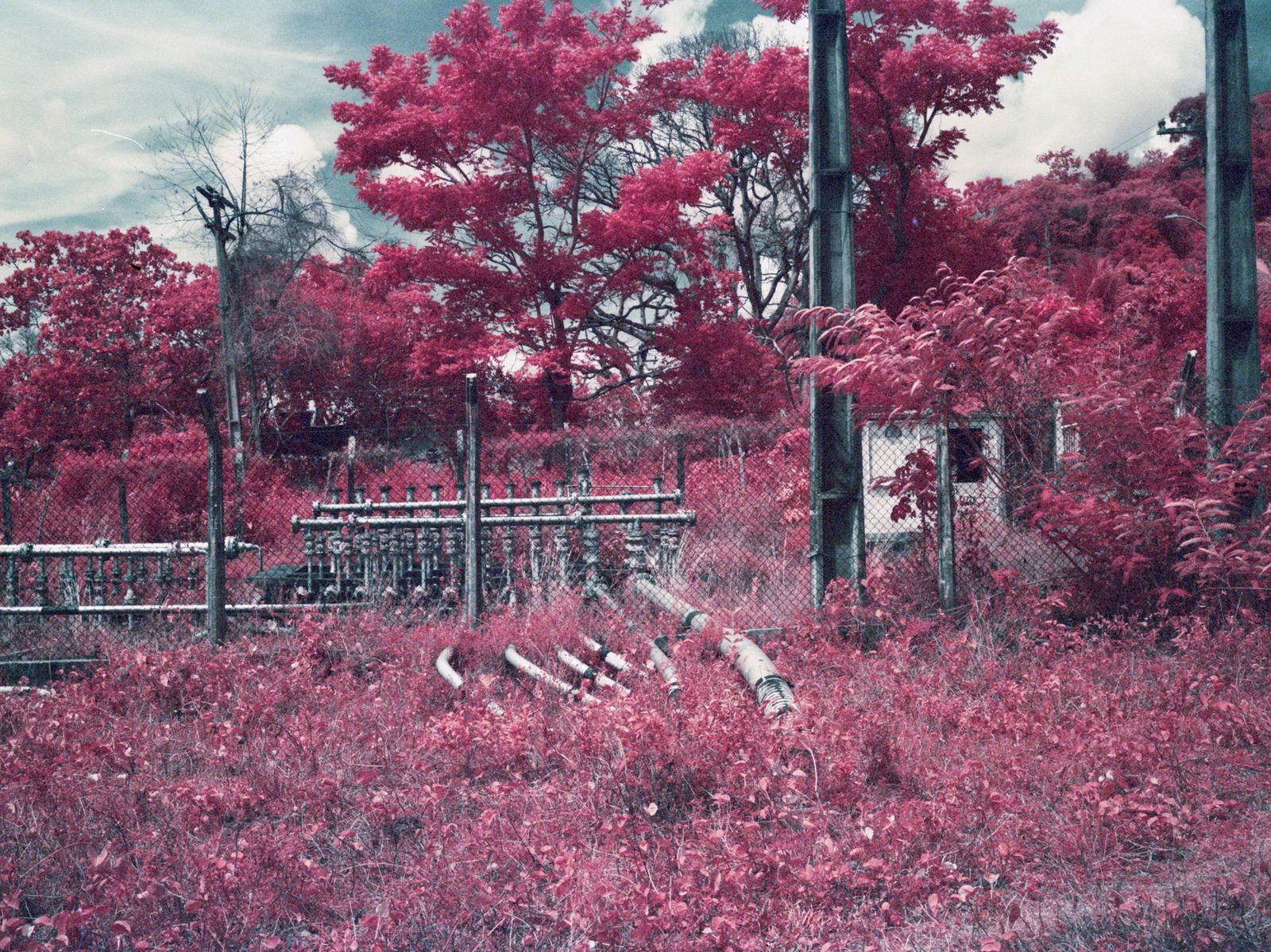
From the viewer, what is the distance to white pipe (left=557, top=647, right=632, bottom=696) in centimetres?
538

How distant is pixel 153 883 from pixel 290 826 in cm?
87

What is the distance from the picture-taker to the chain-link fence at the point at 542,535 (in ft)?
23.1

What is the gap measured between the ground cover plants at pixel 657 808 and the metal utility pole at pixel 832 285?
57.3 inches

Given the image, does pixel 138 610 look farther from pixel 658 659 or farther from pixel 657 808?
pixel 657 808

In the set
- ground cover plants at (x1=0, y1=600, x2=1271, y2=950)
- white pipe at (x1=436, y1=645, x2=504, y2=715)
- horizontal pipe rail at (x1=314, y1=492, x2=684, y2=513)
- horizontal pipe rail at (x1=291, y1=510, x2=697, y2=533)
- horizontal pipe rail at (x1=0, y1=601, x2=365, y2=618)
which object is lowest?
ground cover plants at (x1=0, y1=600, x2=1271, y2=950)

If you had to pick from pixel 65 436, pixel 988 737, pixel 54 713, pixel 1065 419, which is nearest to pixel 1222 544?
pixel 1065 419

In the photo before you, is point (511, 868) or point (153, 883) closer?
A: point (153, 883)

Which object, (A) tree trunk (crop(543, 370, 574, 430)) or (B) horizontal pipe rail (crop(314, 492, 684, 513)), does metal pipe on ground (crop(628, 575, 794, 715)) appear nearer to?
(B) horizontal pipe rail (crop(314, 492, 684, 513))

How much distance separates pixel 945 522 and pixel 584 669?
2.86m

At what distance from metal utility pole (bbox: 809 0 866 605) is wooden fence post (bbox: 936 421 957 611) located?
0.64 m

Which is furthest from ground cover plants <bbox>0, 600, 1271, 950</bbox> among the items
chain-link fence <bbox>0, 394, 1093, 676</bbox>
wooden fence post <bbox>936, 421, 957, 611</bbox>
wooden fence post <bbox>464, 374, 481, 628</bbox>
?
chain-link fence <bbox>0, 394, 1093, 676</bbox>

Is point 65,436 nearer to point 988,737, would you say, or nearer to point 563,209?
point 563,209

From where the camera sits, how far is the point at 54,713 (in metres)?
5.14

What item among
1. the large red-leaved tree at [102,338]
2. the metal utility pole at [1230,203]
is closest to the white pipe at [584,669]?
the metal utility pole at [1230,203]
